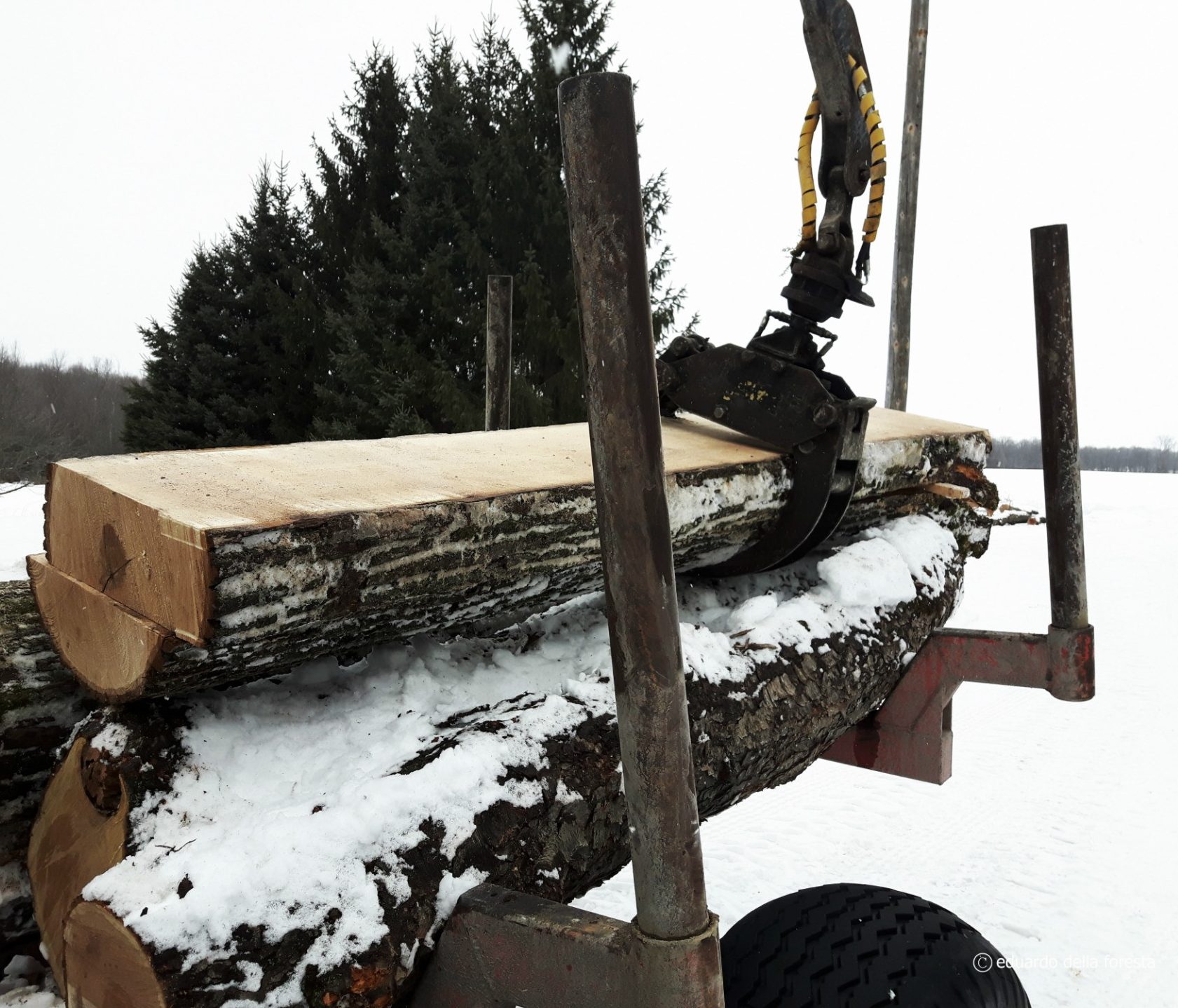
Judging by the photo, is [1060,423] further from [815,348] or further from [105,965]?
[105,965]

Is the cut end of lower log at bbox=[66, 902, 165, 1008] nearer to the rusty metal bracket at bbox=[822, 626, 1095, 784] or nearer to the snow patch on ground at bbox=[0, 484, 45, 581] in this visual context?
the rusty metal bracket at bbox=[822, 626, 1095, 784]

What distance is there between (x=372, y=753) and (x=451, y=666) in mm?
352

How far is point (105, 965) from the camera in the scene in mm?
1056

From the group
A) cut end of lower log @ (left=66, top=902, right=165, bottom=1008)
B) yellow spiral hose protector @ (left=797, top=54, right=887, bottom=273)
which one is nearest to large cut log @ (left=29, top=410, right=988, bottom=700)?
cut end of lower log @ (left=66, top=902, right=165, bottom=1008)

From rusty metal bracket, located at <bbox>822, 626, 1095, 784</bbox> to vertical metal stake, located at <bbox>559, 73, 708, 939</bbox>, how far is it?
1.51 meters

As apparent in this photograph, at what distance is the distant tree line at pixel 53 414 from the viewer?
16.2 m

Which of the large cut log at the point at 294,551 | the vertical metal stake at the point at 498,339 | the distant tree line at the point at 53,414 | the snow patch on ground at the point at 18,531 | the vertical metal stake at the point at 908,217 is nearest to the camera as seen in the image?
the large cut log at the point at 294,551

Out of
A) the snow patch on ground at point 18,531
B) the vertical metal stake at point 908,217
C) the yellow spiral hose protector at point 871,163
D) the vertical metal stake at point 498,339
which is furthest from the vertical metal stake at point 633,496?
the vertical metal stake at point 908,217

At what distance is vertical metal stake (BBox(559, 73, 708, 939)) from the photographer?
0.94 metres

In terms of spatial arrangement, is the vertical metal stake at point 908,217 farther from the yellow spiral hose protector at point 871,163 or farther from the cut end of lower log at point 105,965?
the cut end of lower log at point 105,965

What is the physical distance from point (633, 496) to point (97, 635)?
90cm

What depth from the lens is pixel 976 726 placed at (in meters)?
5.74

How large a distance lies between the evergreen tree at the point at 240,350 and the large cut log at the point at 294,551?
474 inches

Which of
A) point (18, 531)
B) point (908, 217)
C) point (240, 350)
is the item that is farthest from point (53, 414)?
point (908, 217)
